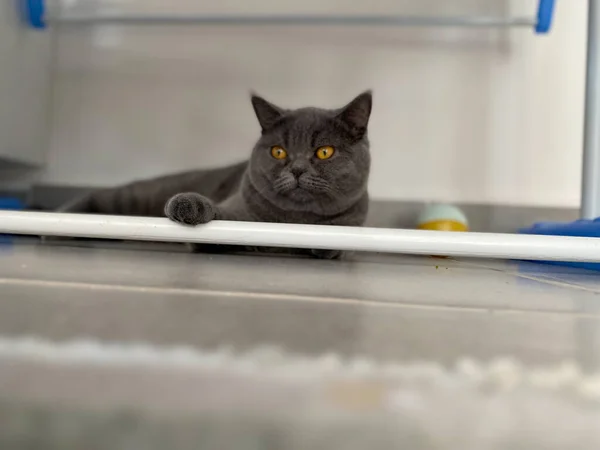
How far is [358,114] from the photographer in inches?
39.2

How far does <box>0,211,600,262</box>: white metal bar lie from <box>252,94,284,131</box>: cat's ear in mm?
399

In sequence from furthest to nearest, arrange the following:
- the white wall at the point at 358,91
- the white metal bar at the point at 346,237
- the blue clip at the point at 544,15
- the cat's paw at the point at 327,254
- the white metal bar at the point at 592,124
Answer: the white wall at the point at 358,91 → the blue clip at the point at 544,15 → the white metal bar at the point at 592,124 → the cat's paw at the point at 327,254 → the white metal bar at the point at 346,237

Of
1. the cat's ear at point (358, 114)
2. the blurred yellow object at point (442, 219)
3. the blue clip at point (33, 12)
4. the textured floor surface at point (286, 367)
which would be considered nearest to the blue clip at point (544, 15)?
the blurred yellow object at point (442, 219)

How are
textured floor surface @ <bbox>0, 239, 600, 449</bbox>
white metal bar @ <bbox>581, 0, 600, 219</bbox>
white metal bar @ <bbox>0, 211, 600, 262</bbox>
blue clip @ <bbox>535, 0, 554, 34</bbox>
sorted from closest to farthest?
textured floor surface @ <bbox>0, 239, 600, 449</bbox>, white metal bar @ <bbox>0, 211, 600, 262</bbox>, white metal bar @ <bbox>581, 0, 600, 219</bbox>, blue clip @ <bbox>535, 0, 554, 34</bbox>

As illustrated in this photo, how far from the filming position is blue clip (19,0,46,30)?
1.51 meters

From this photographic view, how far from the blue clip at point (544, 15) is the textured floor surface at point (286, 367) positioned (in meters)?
1.14

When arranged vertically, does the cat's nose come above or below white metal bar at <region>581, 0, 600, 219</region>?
below

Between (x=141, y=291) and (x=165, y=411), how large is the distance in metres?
0.19

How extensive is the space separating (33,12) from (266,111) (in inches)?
37.8

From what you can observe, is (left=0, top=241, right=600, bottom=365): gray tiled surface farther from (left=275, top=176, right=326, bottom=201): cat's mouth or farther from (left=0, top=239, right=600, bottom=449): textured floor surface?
(left=275, top=176, right=326, bottom=201): cat's mouth

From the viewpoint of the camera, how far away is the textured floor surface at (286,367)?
0.41 m

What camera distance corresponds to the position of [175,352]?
1.52ft

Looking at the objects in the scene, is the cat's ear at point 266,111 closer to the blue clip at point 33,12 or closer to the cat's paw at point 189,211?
the cat's paw at point 189,211

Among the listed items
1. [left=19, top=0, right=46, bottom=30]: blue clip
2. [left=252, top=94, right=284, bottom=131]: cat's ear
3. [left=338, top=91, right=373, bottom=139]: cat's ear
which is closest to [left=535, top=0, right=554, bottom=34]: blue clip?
[left=338, top=91, right=373, bottom=139]: cat's ear
